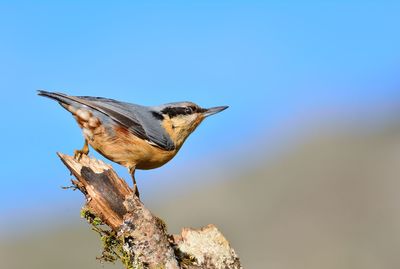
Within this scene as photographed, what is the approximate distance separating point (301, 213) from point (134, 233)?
78.4 feet

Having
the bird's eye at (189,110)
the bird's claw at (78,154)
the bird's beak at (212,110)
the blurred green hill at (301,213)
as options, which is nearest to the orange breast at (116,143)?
the bird's claw at (78,154)

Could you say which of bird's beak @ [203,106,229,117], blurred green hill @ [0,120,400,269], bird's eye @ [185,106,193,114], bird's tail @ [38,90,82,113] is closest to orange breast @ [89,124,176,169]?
bird's tail @ [38,90,82,113]

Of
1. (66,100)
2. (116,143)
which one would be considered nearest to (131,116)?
(116,143)

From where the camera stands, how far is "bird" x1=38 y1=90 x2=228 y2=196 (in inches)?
340

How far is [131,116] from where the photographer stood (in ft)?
29.0

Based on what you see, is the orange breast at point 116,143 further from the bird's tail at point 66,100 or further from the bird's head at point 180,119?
the bird's head at point 180,119

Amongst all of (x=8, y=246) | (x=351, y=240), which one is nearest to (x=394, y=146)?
(x=351, y=240)

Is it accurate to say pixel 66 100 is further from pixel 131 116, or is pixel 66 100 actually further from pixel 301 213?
pixel 301 213

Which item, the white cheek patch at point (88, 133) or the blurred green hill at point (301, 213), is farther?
the blurred green hill at point (301, 213)

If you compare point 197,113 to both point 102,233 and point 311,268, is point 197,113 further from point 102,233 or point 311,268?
point 311,268

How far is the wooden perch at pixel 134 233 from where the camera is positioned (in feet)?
23.1

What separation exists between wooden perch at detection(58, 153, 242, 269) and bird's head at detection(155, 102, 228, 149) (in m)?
2.02

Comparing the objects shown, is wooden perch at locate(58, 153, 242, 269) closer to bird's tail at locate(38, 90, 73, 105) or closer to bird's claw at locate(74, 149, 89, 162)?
bird's claw at locate(74, 149, 89, 162)

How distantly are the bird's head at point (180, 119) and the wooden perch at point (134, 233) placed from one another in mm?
2020
